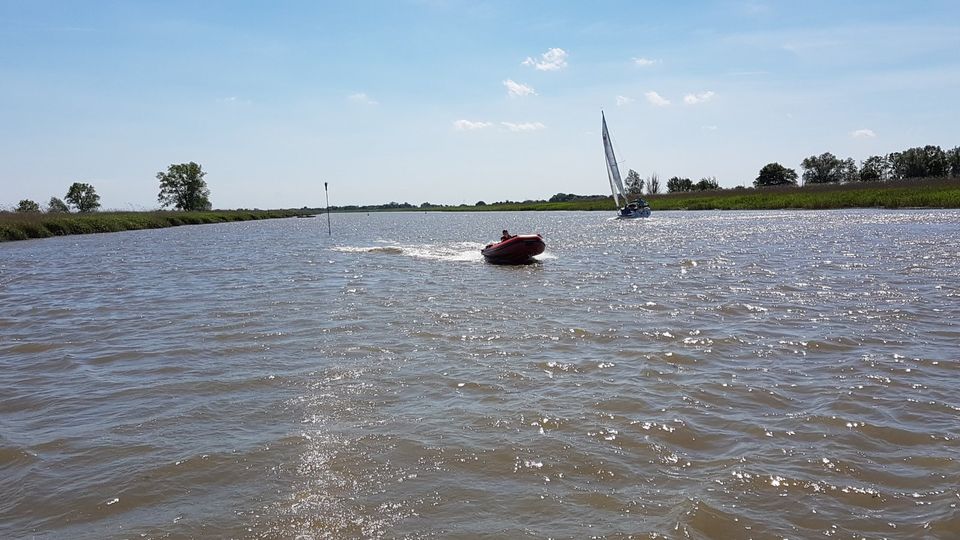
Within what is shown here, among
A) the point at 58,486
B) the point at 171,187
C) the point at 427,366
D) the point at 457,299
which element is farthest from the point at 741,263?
the point at 171,187

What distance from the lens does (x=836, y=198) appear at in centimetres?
7119

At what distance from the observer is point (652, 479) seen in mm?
5266

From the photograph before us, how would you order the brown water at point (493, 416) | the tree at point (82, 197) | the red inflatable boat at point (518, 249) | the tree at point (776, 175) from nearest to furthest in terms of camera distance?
the brown water at point (493, 416) < the red inflatable boat at point (518, 249) < the tree at point (82, 197) < the tree at point (776, 175)

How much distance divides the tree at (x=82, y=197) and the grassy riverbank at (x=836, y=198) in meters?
91.3

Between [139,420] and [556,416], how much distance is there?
4.72 metres

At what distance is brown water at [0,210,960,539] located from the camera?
4.75 meters

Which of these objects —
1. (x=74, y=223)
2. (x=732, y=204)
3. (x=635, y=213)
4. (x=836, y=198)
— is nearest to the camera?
(x=74, y=223)

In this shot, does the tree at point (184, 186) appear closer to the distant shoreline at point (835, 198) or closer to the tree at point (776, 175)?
the distant shoreline at point (835, 198)

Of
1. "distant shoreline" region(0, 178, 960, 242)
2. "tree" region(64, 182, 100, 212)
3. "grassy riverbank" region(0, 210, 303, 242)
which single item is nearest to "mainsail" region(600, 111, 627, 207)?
"distant shoreline" region(0, 178, 960, 242)

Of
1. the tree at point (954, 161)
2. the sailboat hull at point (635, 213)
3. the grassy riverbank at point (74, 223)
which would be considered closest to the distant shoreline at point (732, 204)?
the grassy riverbank at point (74, 223)

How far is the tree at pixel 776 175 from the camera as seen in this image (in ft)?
488

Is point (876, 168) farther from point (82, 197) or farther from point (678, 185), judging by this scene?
point (82, 197)

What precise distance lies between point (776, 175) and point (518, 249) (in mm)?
144198

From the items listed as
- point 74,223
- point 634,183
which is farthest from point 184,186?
point 634,183
